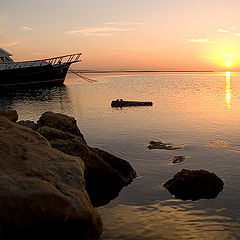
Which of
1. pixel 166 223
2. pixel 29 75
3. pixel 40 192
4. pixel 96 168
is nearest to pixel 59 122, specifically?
pixel 96 168

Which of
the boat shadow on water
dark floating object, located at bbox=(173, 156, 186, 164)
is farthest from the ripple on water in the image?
the boat shadow on water

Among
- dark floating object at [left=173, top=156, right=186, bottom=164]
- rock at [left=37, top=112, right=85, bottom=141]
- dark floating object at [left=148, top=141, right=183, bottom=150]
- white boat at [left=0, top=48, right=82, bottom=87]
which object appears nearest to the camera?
rock at [left=37, top=112, right=85, bottom=141]

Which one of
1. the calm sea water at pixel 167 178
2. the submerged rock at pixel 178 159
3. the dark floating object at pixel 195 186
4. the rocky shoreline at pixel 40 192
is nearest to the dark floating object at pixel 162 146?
the calm sea water at pixel 167 178

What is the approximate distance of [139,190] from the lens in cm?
1001

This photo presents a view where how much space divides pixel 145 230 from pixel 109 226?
82cm

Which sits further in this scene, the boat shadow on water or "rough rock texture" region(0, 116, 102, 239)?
the boat shadow on water

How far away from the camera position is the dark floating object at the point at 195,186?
368 inches

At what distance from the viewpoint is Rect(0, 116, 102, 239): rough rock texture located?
521 cm

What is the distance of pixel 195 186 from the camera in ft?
31.2

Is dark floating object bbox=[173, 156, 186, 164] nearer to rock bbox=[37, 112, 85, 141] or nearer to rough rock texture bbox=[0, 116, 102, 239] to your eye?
rock bbox=[37, 112, 85, 141]

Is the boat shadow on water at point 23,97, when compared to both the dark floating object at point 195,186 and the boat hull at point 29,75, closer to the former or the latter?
the boat hull at point 29,75

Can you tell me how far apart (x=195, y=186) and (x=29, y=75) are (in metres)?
55.4

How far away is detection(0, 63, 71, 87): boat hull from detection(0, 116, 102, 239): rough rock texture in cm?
5489

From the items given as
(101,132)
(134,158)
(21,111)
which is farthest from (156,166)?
(21,111)
